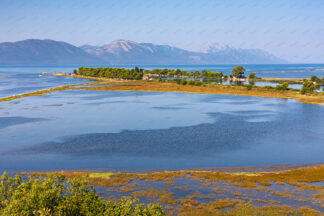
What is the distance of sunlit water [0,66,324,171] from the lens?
40875 millimetres

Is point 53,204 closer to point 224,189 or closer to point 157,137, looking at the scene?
point 224,189

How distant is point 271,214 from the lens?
25.7 metres

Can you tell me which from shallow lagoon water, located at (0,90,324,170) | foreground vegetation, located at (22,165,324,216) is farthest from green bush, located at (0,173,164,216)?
shallow lagoon water, located at (0,90,324,170)

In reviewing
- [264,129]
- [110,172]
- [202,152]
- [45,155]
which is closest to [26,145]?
[45,155]

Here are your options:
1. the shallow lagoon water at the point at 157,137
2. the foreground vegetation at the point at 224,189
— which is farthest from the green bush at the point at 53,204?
the shallow lagoon water at the point at 157,137

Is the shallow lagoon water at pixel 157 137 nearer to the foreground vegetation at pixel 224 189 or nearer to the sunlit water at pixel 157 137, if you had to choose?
the sunlit water at pixel 157 137

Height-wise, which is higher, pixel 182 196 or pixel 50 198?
pixel 50 198

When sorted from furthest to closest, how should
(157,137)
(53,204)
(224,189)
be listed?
(157,137) < (224,189) < (53,204)

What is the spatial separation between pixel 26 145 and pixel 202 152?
A: 97.4 feet

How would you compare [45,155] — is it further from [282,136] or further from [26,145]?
[282,136]

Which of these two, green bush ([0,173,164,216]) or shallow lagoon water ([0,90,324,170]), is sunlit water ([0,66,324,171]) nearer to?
shallow lagoon water ([0,90,324,170])

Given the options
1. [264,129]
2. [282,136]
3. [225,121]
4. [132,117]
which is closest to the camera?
[282,136]

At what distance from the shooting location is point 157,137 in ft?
173

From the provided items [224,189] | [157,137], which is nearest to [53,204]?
[224,189]
